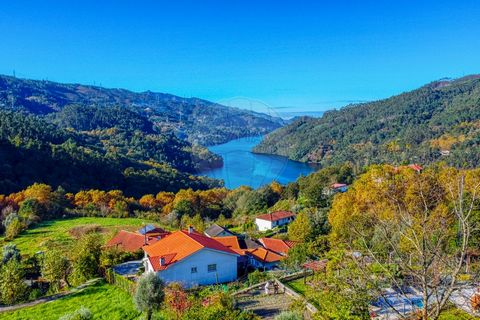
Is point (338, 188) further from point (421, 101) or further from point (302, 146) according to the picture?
point (421, 101)

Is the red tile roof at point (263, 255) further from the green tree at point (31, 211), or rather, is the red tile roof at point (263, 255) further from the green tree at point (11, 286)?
the green tree at point (31, 211)

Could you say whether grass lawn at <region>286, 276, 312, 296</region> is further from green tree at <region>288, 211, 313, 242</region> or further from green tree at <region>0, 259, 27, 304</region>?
green tree at <region>0, 259, 27, 304</region>

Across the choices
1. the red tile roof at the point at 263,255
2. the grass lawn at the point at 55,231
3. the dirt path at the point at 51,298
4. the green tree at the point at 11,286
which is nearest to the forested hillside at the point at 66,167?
the grass lawn at the point at 55,231

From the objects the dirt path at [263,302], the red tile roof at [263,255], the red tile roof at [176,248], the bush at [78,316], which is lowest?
the red tile roof at [263,255]

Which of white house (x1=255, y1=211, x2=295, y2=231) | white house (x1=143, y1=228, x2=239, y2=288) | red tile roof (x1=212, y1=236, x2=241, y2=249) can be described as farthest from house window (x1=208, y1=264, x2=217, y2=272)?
white house (x1=255, y1=211, x2=295, y2=231)

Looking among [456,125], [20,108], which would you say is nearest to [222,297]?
[456,125]
